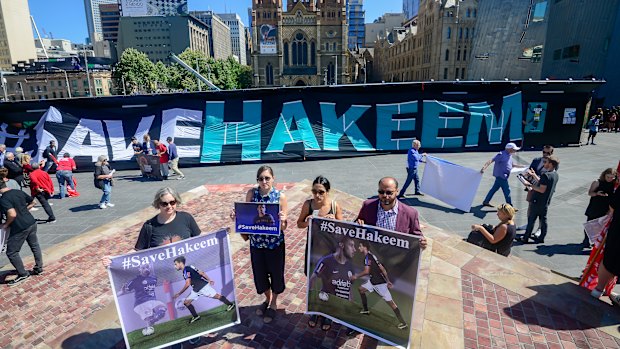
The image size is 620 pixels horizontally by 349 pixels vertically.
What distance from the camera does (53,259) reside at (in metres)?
6.17

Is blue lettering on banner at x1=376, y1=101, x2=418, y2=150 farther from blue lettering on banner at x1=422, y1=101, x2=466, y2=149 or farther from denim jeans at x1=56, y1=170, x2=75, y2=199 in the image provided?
denim jeans at x1=56, y1=170, x2=75, y2=199

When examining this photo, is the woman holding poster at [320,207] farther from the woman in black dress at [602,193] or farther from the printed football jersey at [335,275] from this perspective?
the woman in black dress at [602,193]

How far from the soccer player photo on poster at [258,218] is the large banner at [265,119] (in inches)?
438

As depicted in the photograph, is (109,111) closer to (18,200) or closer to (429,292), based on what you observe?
(18,200)

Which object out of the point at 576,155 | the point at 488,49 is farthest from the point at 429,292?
→ the point at 488,49

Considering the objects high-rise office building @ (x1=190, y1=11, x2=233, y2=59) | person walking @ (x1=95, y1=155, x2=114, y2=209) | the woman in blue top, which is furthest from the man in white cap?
high-rise office building @ (x1=190, y1=11, x2=233, y2=59)

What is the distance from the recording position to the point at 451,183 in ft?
29.4

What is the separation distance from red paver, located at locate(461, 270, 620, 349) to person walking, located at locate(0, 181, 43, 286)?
6.96 meters

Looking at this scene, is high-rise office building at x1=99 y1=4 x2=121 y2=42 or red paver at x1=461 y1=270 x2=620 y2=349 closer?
red paver at x1=461 y1=270 x2=620 y2=349

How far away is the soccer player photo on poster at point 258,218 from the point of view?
12.3ft

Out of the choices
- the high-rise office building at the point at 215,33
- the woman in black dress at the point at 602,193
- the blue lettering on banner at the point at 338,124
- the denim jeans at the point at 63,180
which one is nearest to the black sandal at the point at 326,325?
the woman in black dress at the point at 602,193

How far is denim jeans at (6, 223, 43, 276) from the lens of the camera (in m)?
5.27

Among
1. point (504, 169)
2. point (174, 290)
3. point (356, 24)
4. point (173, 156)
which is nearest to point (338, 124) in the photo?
point (173, 156)

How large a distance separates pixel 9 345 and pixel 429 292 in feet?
18.4
